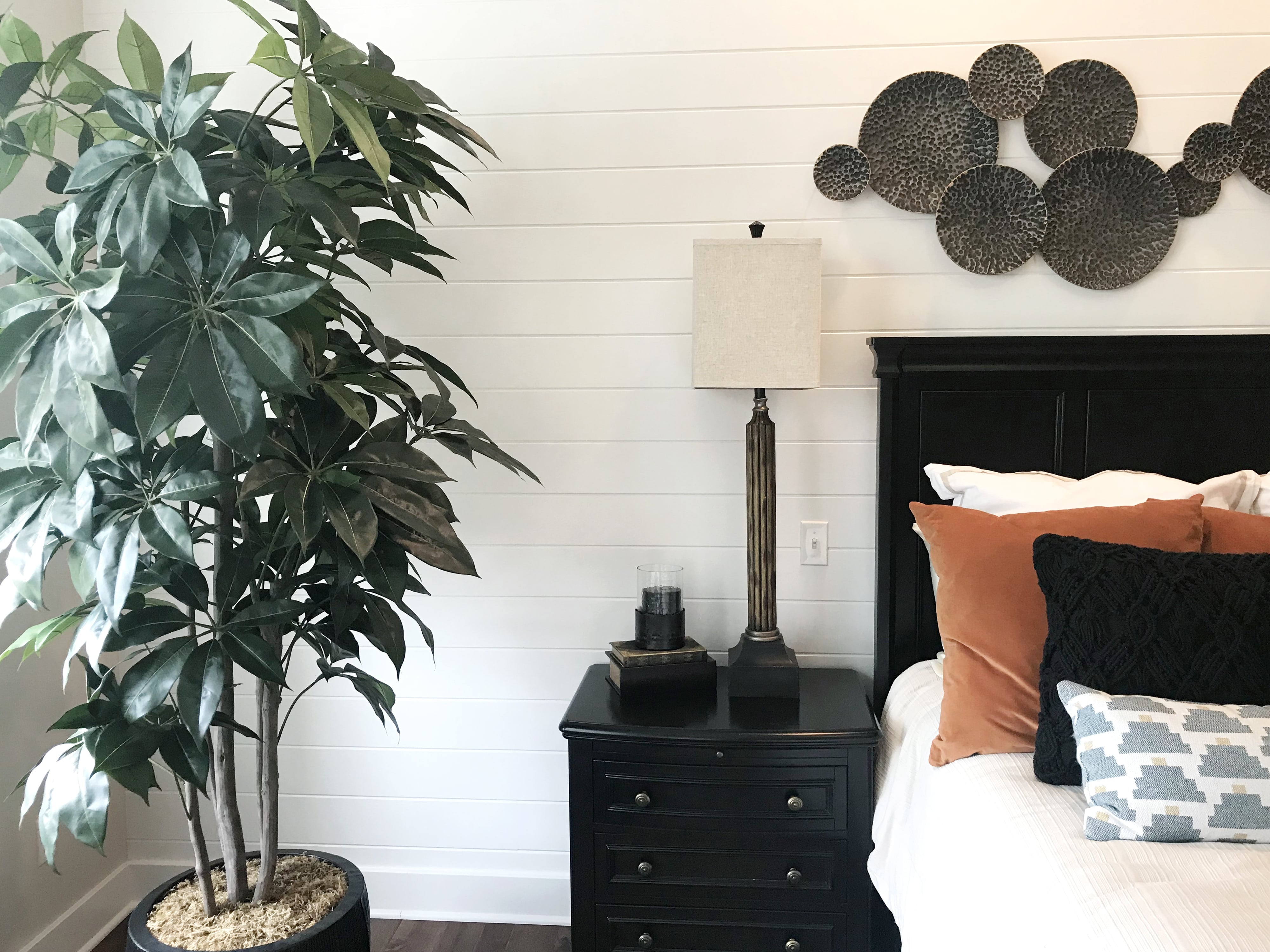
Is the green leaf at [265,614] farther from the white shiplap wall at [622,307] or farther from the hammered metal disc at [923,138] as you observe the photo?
the hammered metal disc at [923,138]

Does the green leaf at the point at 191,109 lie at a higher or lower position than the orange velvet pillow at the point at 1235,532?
higher

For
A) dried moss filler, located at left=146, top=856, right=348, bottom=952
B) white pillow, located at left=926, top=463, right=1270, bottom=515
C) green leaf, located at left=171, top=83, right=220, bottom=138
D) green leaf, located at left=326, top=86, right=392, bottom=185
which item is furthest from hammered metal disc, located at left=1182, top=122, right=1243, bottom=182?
dried moss filler, located at left=146, top=856, right=348, bottom=952

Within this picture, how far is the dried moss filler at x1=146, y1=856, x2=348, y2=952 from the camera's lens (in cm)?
162

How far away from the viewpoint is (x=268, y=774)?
1759 millimetres

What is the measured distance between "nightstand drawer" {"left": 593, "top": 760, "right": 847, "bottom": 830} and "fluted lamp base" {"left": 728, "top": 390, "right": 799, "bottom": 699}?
0.21m

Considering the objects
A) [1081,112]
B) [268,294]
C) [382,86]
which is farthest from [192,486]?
[1081,112]

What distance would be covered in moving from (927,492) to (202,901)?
1734 mm

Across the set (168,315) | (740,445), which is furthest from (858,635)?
(168,315)

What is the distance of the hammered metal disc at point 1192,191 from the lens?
220 cm

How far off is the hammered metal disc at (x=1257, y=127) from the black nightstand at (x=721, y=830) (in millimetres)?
1529

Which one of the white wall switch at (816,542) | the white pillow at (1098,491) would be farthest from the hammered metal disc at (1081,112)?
the white wall switch at (816,542)

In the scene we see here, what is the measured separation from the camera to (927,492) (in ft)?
7.43

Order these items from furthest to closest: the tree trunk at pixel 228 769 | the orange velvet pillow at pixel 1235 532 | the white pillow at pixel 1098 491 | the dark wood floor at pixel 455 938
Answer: the dark wood floor at pixel 455 938
the white pillow at pixel 1098 491
the orange velvet pillow at pixel 1235 532
the tree trunk at pixel 228 769

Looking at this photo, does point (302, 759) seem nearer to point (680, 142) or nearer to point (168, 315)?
point (168, 315)
